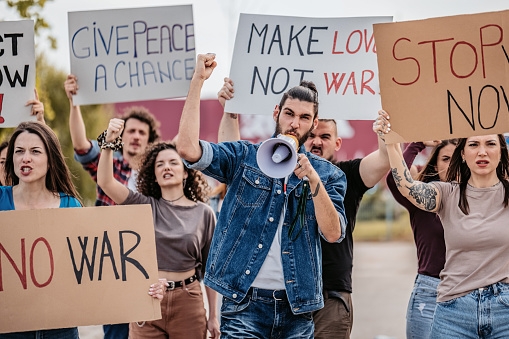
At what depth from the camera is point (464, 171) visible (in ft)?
13.5

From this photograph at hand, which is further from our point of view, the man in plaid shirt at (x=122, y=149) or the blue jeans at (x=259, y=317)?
the man in plaid shirt at (x=122, y=149)

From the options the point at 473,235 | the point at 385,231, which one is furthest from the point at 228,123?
the point at 385,231

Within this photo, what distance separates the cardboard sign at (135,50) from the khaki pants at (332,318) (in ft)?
6.22

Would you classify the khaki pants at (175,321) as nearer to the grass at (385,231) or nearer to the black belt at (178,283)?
the black belt at (178,283)

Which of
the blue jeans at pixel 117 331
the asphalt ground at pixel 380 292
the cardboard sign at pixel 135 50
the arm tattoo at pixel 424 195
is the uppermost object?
the cardboard sign at pixel 135 50

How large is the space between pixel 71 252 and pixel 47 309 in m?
0.32

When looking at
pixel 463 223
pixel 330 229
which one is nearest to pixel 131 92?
pixel 330 229

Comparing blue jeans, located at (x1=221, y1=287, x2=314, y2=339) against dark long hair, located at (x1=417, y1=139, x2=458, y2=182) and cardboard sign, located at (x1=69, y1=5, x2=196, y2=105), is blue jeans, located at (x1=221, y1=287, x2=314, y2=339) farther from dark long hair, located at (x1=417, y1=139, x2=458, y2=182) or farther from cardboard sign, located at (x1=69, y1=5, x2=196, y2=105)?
cardboard sign, located at (x1=69, y1=5, x2=196, y2=105)

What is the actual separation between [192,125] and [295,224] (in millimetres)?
741

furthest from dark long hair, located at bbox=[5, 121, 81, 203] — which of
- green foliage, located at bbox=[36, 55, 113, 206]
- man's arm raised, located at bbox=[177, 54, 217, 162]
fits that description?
green foliage, located at bbox=[36, 55, 113, 206]

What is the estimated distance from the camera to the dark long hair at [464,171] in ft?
12.8

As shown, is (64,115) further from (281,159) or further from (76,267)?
(281,159)

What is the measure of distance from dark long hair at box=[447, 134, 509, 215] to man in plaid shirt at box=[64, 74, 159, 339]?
238cm

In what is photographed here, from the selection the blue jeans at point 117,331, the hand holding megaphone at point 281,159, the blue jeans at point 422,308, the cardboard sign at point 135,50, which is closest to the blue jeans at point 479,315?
A: the blue jeans at point 422,308
